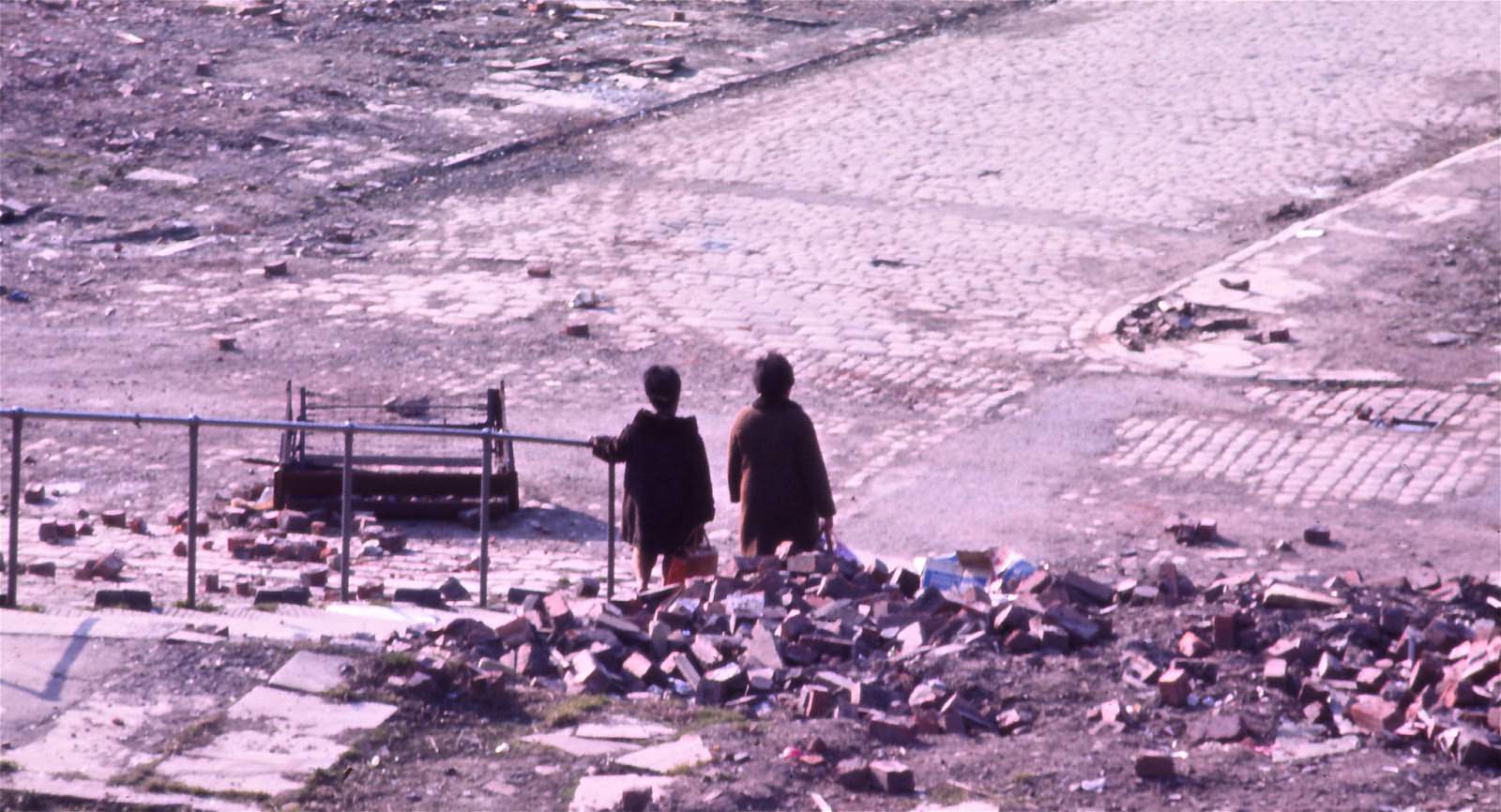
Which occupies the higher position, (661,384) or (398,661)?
(661,384)

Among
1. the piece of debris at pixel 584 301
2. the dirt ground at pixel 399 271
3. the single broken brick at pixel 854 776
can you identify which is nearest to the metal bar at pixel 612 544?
the dirt ground at pixel 399 271

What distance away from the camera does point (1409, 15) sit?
27.2 metres

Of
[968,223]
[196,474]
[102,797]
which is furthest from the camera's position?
[968,223]

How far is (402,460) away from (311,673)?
472cm

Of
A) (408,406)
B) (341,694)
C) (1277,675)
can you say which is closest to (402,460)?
(408,406)

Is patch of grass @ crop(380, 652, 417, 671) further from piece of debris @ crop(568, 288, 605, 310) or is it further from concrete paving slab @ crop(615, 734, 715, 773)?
piece of debris @ crop(568, 288, 605, 310)

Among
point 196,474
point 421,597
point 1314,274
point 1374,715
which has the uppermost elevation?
point 1314,274

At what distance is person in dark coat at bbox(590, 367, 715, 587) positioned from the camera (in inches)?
344

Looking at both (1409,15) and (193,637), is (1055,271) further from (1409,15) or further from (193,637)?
(1409,15)

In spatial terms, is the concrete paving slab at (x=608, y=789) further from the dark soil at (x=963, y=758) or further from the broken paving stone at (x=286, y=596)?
the broken paving stone at (x=286, y=596)

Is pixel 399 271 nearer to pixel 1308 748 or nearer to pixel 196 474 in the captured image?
pixel 196 474

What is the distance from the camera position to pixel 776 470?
29.6ft

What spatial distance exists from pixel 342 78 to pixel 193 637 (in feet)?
55.9

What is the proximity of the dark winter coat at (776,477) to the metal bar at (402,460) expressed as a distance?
A: 2.89 metres
